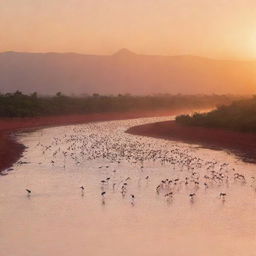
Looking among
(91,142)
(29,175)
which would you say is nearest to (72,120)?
(91,142)

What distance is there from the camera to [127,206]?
1878 centimetres

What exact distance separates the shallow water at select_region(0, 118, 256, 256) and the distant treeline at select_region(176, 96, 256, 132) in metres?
10.5

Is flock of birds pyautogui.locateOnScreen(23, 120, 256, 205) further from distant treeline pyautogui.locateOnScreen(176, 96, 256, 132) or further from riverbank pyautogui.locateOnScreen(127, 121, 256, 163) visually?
distant treeline pyautogui.locateOnScreen(176, 96, 256, 132)

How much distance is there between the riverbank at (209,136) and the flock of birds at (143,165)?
8.04 ft

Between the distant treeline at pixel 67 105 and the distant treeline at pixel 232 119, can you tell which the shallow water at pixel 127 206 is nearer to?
the distant treeline at pixel 232 119

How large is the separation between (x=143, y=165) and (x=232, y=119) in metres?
18.8

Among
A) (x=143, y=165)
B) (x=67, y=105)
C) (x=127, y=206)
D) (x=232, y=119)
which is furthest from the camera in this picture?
(x=67, y=105)

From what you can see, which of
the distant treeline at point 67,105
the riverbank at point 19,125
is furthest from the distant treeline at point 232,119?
the distant treeline at point 67,105

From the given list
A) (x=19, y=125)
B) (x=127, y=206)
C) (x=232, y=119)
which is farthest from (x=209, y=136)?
(x=127, y=206)

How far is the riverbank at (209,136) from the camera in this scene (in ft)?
115

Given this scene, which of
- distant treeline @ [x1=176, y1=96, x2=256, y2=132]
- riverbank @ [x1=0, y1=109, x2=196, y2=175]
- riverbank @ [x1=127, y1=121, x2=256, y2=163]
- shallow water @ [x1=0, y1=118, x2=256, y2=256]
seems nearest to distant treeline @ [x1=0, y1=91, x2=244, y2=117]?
riverbank @ [x1=0, y1=109, x2=196, y2=175]

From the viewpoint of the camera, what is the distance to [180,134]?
45062mm

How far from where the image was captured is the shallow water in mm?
14633

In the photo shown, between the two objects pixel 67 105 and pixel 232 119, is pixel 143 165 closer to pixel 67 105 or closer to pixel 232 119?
pixel 232 119
